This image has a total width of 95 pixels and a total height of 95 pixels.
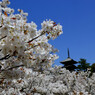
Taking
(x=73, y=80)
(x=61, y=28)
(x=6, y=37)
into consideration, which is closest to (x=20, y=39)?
(x=6, y=37)

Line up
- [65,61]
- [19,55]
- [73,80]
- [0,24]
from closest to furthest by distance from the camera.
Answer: [0,24] → [19,55] → [73,80] → [65,61]

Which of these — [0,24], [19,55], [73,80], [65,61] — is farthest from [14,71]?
[65,61]

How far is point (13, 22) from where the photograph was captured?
2.56 meters

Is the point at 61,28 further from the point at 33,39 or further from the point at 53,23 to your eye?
the point at 33,39

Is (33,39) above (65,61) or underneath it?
underneath

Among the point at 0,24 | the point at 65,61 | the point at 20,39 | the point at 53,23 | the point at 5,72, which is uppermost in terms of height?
the point at 65,61

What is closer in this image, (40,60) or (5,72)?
(5,72)

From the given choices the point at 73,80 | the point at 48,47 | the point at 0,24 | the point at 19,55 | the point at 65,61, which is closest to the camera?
the point at 0,24

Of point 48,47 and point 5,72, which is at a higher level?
point 48,47

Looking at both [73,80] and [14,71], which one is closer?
[14,71]

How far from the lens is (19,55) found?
2.76 m

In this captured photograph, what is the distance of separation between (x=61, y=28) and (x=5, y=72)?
1612 mm

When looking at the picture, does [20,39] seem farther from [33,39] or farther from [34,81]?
[34,81]

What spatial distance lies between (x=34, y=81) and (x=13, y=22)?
22.3 feet
